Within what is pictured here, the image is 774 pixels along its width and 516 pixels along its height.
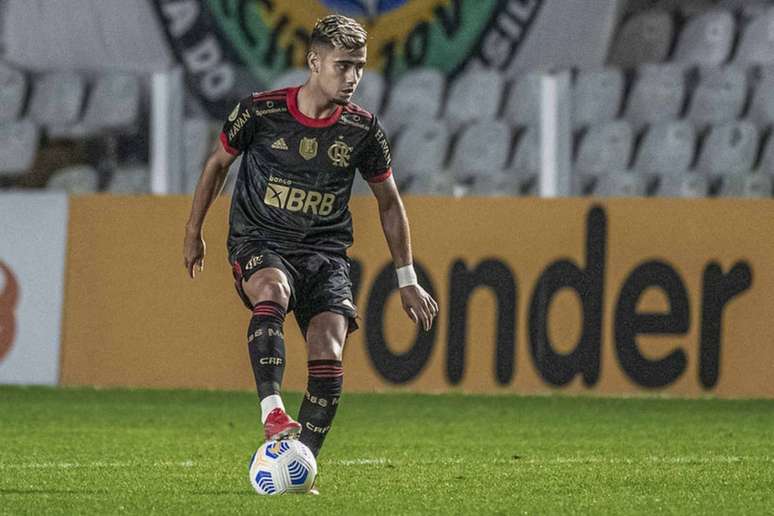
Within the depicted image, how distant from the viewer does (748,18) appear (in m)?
13.4

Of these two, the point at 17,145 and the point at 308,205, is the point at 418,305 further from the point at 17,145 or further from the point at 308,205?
the point at 17,145

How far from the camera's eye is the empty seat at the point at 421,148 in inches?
436

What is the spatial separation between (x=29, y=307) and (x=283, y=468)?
18.1 feet

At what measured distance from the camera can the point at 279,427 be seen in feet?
17.0

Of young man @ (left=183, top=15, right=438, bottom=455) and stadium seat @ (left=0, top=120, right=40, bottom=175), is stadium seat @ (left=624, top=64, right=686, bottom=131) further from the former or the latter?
young man @ (left=183, top=15, right=438, bottom=455)

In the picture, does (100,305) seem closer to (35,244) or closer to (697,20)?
(35,244)

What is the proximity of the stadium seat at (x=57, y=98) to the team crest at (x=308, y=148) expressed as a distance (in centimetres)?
610

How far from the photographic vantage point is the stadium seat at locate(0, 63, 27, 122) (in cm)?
1185

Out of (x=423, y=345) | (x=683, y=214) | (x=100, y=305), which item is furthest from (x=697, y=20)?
(x=100, y=305)

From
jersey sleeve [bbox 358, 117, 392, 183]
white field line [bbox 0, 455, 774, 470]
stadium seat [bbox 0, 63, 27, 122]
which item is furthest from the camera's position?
stadium seat [bbox 0, 63, 27, 122]

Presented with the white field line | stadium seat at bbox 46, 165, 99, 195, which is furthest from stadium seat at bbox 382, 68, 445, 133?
the white field line

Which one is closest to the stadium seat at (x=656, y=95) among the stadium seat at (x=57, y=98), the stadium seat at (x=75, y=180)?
the stadium seat at (x=75, y=180)

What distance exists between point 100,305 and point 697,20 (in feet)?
18.0

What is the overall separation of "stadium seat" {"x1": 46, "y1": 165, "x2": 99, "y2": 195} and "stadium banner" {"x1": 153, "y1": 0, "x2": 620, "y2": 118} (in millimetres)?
1644
